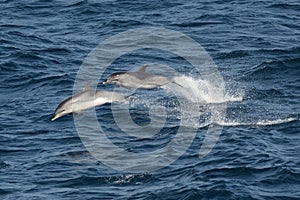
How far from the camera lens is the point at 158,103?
32719 mm

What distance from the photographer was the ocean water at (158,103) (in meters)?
25.9

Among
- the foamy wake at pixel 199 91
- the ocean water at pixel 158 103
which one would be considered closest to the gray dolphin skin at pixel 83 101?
the ocean water at pixel 158 103

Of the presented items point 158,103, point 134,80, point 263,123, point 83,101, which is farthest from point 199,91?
point 83,101

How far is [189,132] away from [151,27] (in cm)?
1340

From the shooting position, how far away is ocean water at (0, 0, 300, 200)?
2592cm

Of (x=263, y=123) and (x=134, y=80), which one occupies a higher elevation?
(x=134, y=80)

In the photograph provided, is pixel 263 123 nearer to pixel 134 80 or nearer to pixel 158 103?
pixel 158 103

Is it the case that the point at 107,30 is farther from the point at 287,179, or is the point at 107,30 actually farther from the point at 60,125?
the point at 287,179

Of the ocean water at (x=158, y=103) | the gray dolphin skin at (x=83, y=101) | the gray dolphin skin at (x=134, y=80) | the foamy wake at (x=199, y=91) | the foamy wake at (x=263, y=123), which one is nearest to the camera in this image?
the gray dolphin skin at (x=83, y=101)

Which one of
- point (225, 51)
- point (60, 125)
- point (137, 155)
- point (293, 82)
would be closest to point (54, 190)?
point (137, 155)

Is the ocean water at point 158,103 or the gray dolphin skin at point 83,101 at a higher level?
the gray dolphin skin at point 83,101

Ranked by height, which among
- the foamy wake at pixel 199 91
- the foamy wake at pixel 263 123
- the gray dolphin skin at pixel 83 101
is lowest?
the foamy wake at pixel 263 123

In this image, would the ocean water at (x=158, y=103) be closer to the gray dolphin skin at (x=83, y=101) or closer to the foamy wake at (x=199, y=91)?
the foamy wake at (x=199, y=91)

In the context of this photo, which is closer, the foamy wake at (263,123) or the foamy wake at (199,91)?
the foamy wake at (263,123)
